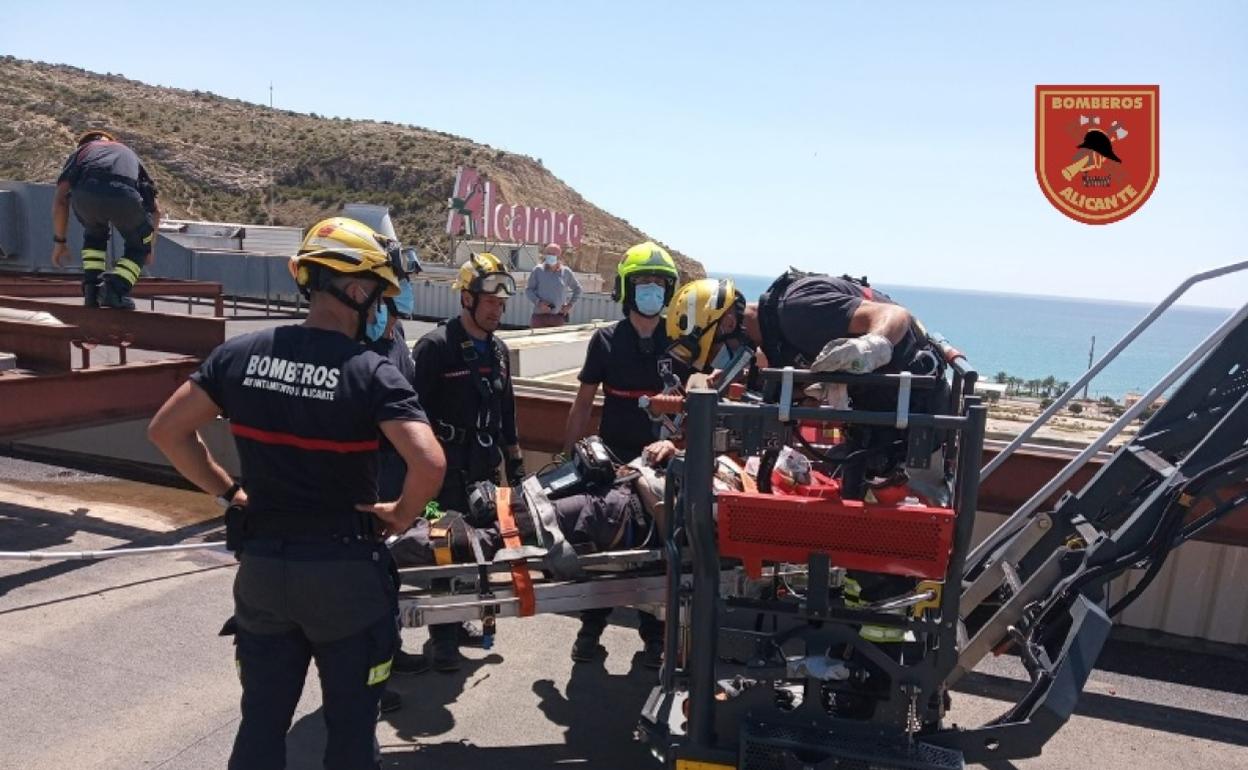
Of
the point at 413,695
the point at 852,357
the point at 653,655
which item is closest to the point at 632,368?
the point at 653,655

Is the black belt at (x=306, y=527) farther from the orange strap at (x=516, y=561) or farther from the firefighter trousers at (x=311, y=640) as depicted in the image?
the orange strap at (x=516, y=561)

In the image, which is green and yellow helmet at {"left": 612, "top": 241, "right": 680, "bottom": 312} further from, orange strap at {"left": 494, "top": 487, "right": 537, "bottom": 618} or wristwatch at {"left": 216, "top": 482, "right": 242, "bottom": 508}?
wristwatch at {"left": 216, "top": 482, "right": 242, "bottom": 508}

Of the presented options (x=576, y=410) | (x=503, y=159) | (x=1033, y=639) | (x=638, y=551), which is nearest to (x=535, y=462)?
(x=576, y=410)

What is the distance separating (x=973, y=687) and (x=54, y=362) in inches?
255

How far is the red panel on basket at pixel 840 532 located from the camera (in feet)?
9.47

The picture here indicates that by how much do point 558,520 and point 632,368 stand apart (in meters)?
1.27

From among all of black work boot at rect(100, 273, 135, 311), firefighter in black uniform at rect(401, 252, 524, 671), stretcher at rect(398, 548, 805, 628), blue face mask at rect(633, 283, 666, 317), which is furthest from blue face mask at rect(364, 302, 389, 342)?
black work boot at rect(100, 273, 135, 311)

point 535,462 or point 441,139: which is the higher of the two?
point 441,139

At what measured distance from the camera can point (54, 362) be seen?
6.73 meters

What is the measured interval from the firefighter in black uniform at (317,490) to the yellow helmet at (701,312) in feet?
5.88

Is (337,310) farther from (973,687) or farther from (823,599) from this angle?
(973,687)

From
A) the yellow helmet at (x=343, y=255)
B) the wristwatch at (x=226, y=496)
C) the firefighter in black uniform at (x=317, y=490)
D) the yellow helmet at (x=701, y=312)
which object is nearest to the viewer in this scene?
the firefighter in black uniform at (x=317, y=490)

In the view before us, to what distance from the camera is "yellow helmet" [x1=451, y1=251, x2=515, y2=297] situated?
15.8 feet

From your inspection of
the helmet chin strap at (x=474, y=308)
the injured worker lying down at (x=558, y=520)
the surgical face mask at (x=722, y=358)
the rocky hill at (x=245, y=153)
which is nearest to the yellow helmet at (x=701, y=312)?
the surgical face mask at (x=722, y=358)
